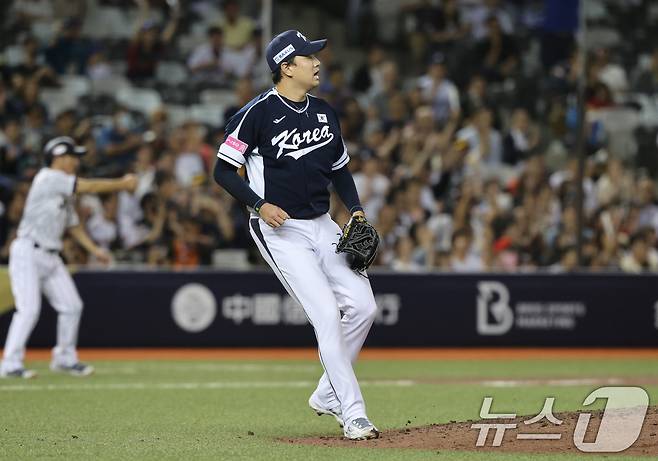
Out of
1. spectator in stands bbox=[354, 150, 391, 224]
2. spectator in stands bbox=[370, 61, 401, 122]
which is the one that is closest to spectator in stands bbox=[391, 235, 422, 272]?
spectator in stands bbox=[354, 150, 391, 224]

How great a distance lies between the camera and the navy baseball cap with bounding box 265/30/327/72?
23.7 feet

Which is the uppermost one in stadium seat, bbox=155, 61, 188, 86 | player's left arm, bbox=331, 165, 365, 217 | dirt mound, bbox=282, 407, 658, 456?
stadium seat, bbox=155, 61, 188, 86

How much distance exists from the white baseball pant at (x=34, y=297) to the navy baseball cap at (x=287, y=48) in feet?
16.8

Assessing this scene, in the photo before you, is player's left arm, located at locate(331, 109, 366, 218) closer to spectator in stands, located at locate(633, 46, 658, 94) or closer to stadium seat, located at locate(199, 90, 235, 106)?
stadium seat, located at locate(199, 90, 235, 106)

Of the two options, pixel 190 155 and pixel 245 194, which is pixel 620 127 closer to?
pixel 190 155

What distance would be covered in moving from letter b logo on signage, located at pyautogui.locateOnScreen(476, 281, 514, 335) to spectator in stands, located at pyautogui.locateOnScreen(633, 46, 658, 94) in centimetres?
590

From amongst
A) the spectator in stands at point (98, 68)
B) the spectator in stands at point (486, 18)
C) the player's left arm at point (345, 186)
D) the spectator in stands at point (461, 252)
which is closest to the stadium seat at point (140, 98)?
the spectator in stands at point (98, 68)

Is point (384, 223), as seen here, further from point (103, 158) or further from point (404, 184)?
point (103, 158)

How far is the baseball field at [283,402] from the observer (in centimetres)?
653

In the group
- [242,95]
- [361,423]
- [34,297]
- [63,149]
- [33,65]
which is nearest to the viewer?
[361,423]

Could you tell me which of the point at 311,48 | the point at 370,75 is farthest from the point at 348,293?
the point at 370,75

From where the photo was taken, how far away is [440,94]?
20047mm

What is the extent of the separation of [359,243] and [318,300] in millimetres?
411

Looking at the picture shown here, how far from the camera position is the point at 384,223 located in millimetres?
17453
